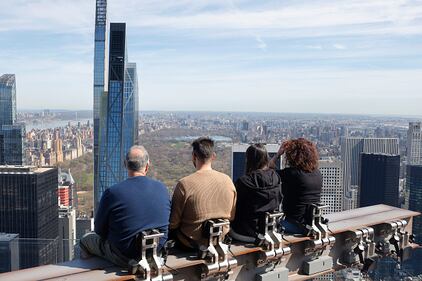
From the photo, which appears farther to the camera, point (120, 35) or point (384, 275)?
point (120, 35)

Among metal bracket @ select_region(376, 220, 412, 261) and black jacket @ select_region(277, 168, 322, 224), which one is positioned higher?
black jacket @ select_region(277, 168, 322, 224)

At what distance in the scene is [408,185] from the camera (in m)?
33.7

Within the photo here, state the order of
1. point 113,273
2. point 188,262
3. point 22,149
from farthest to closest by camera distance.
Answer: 1. point 22,149
2. point 188,262
3. point 113,273

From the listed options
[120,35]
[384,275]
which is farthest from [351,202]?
[384,275]

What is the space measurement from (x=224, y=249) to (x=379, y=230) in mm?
1398

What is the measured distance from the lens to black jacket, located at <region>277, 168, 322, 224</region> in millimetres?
2688

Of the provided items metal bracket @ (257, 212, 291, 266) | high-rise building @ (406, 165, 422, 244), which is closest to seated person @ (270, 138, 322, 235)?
metal bracket @ (257, 212, 291, 266)

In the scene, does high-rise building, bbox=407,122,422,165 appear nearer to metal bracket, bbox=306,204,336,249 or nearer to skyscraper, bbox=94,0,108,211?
skyscraper, bbox=94,0,108,211

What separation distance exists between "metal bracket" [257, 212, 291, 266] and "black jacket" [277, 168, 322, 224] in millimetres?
283

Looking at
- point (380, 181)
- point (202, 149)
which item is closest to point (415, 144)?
point (380, 181)

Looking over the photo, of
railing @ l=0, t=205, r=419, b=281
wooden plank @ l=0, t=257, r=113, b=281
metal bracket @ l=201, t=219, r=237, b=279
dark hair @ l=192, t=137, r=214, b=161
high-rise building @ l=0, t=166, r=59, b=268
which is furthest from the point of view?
high-rise building @ l=0, t=166, r=59, b=268

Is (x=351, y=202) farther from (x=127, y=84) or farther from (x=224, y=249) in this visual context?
(x=224, y=249)

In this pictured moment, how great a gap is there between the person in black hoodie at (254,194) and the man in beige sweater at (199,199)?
15 cm

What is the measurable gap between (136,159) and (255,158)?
0.69 metres
